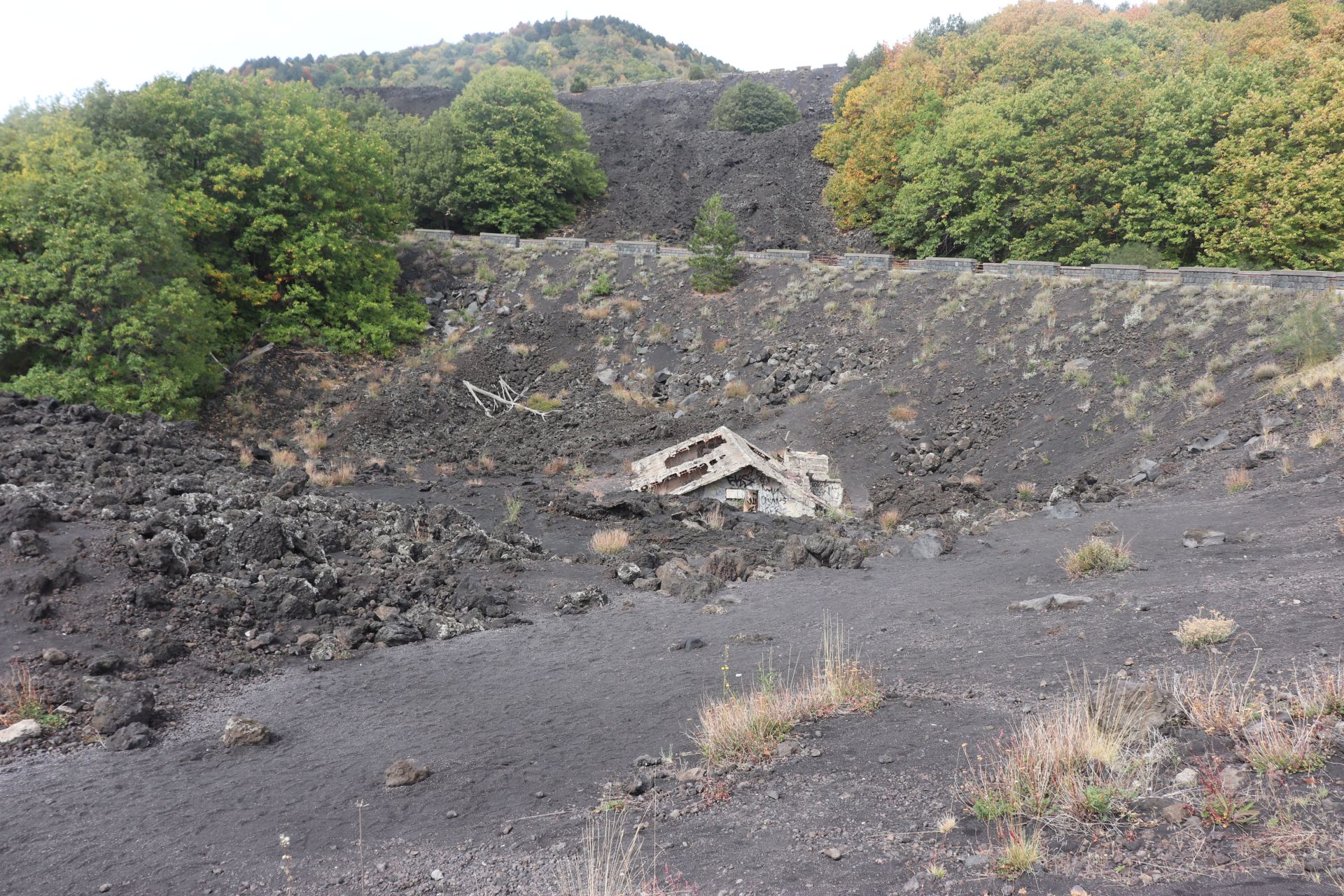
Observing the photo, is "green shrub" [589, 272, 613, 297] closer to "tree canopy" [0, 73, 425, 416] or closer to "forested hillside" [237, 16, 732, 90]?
"tree canopy" [0, 73, 425, 416]

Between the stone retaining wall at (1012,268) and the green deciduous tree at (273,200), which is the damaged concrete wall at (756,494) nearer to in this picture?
the stone retaining wall at (1012,268)

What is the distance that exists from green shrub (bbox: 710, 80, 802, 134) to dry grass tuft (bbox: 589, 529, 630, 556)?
59.6 metres

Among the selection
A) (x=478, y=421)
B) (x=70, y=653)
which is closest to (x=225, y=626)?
(x=70, y=653)

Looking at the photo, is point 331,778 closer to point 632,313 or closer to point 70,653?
point 70,653

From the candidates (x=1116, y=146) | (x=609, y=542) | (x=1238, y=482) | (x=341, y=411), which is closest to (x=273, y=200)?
(x=341, y=411)

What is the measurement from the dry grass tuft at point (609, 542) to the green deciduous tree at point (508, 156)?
35.2 metres

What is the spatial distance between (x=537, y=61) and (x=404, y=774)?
474ft

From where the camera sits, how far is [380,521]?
15555 mm

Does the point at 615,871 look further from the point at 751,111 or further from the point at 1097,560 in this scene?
the point at 751,111

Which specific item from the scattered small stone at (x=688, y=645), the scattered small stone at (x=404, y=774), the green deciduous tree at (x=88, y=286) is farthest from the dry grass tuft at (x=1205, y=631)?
the green deciduous tree at (x=88, y=286)

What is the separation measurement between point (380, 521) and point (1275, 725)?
14.4 m

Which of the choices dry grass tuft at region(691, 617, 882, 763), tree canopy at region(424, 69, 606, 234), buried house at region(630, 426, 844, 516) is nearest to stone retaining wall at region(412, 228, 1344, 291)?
tree canopy at region(424, 69, 606, 234)

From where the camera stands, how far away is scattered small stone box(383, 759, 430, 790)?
22.5 feet

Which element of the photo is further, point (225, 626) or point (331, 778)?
point (225, 626)
